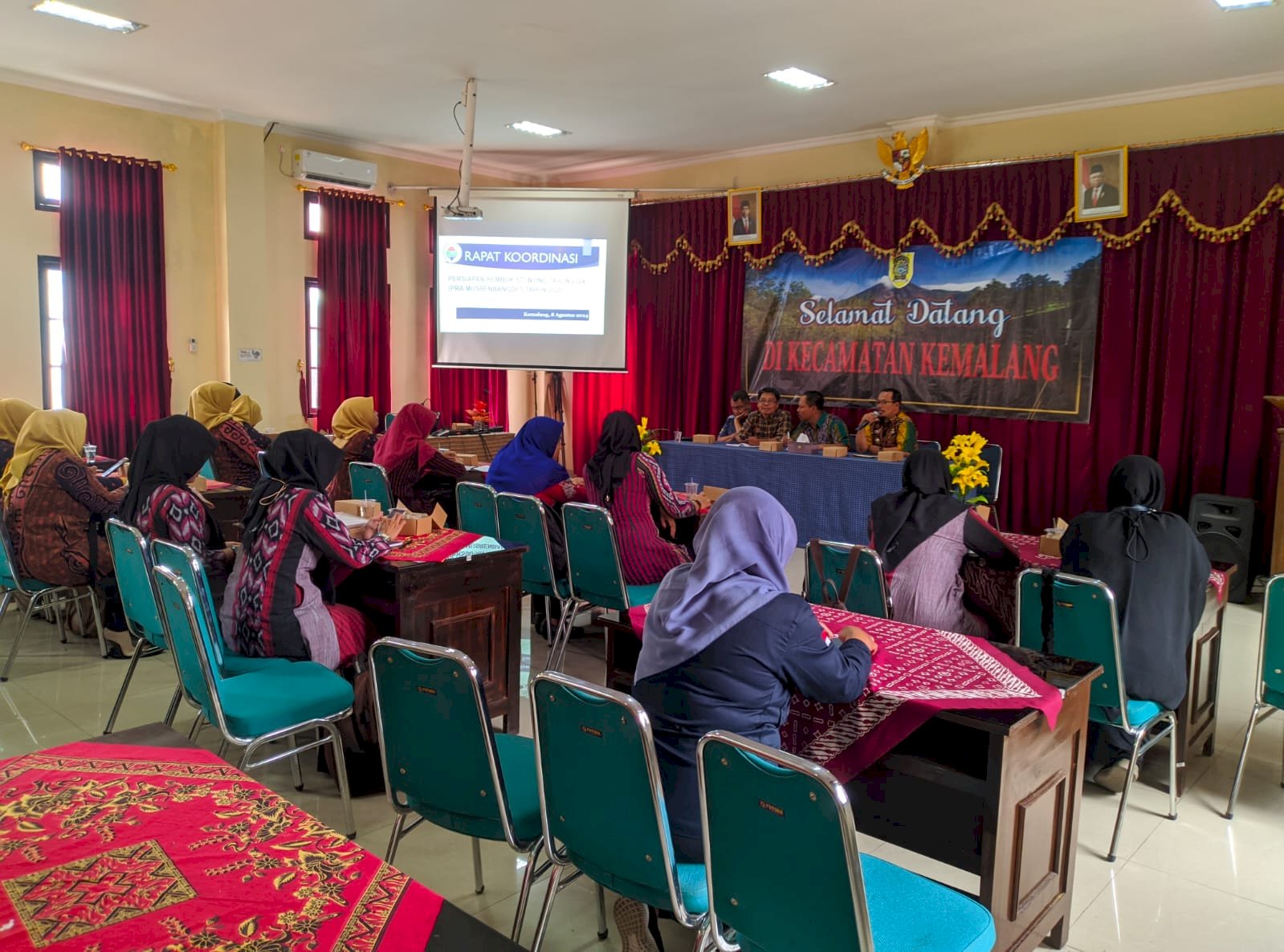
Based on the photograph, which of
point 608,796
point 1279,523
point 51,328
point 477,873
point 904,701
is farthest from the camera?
point 51,328

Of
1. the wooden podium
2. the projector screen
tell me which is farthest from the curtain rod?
the wooden podium

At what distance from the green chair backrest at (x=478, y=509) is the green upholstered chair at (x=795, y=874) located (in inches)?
115

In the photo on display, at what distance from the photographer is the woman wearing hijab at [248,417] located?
571 centimetres

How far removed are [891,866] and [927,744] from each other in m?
0.45

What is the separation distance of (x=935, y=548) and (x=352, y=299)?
21.7ft

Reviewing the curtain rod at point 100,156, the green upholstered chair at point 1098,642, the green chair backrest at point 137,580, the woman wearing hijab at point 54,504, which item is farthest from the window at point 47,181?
the green upholstered chair at point 1098,642

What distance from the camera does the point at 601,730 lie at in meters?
1.72

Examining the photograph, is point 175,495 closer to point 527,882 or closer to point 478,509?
point 478,509

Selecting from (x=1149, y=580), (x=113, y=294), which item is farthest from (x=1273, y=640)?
(x=113, y=294)

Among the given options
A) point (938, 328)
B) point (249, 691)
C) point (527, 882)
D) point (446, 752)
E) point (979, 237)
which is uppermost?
point (979, 237)

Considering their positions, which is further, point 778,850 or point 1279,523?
point 1279,523

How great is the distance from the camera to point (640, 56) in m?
5.80

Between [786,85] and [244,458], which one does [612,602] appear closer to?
[244,458]

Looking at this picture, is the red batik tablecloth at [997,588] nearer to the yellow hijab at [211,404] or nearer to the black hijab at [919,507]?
the black hijab at [919,507]
